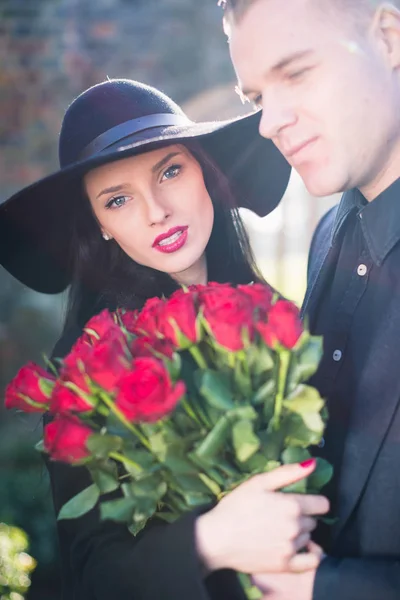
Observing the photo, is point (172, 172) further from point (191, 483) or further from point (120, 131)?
point (191, 483)

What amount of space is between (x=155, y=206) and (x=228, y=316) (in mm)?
892

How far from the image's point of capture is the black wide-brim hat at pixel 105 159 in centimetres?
215

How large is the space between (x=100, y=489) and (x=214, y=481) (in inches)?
9.9

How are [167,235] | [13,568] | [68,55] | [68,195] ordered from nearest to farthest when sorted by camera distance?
1. [167,235]
2. [68,195]
3. [13,568]
4. [68,55]

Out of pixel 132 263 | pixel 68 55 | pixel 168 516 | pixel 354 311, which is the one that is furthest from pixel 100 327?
pixel 68 55

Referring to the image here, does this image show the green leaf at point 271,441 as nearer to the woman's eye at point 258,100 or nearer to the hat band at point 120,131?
the woman's eye at point 258,100

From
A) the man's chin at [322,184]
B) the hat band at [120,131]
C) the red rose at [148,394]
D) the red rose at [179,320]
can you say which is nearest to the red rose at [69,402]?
the red rose at [148,394]

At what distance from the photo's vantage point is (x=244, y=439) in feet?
4.62

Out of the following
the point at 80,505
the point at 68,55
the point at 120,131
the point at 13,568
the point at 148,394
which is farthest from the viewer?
the point at 68,55

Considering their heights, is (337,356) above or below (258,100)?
below

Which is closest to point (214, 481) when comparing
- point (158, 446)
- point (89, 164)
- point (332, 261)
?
point (158, 446)

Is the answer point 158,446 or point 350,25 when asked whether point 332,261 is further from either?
point 158,446

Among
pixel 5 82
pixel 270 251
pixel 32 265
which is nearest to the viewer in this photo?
pixel 32 265

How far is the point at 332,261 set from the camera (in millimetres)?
2066
